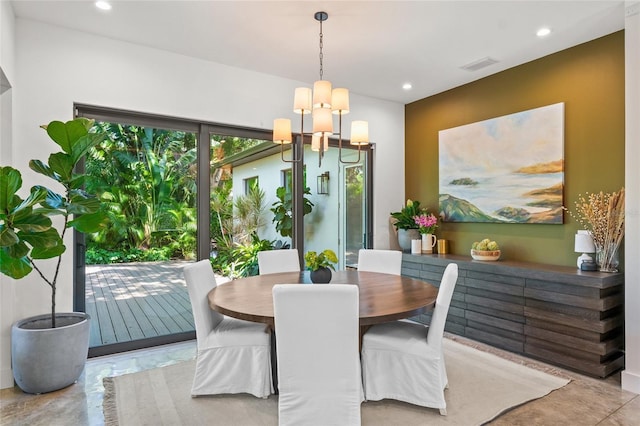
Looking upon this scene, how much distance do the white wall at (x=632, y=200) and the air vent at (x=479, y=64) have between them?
3.93 ft

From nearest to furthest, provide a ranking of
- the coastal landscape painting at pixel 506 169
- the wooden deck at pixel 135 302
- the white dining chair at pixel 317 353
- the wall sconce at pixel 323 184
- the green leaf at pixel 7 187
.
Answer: the white dining chair at pixel 317 353, the green leaf at pixel 7 187, the wooden deck at pixel 135 302, the coastal landscape painting at pixel 506 169, the wall sconce at pixel 323 184

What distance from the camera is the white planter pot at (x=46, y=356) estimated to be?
2.73 meters

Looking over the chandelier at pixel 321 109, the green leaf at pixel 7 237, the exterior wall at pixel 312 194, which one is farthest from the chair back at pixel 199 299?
the exterior wall at pixel 312 194

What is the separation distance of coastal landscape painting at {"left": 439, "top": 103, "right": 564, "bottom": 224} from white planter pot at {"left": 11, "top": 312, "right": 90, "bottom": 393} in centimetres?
406

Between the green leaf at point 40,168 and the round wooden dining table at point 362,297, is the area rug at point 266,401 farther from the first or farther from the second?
the green leaf at point 40,168

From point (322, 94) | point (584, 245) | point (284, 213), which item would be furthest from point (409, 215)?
point (322, 94)

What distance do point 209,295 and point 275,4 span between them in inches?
85.5

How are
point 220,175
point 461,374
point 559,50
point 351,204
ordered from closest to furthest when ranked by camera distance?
point 461,374
point 559,50
point 220,175
point 351,204

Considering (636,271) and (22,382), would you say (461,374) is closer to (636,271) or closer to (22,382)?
(636,271)

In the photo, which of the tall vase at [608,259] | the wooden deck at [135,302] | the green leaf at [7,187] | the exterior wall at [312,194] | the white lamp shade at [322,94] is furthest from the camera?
the exterior wall at [312,194]

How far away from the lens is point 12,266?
2.61m

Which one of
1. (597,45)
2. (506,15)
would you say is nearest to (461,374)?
(506,15)

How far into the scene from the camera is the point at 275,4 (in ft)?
9.44

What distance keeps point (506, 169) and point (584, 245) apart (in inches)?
45.3
